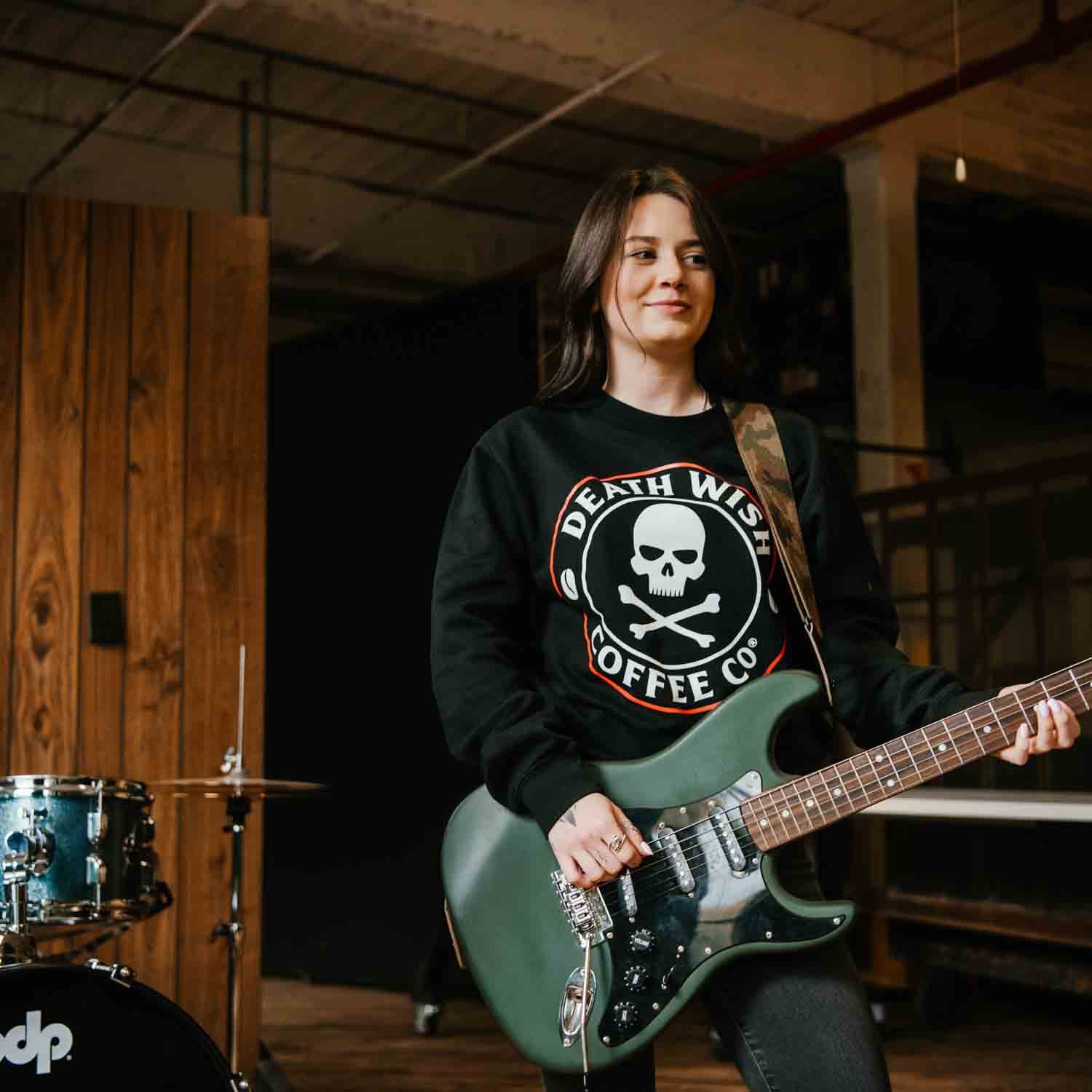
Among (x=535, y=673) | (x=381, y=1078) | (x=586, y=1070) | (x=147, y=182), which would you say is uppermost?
(x=147, y=182)

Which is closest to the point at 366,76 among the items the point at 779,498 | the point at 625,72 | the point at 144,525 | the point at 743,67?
the point at 625,72

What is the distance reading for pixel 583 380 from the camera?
178cm

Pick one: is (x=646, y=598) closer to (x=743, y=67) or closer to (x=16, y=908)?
(x=16, y=908)

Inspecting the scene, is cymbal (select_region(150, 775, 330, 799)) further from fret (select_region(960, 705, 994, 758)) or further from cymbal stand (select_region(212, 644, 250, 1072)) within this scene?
fret (select_region(960, 705, 994, 758))

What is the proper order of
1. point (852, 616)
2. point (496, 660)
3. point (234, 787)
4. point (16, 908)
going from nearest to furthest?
point (496, 660)
point (852, 616)
point (16, 908)
point (234, 787)

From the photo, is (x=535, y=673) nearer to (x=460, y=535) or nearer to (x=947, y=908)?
(x=460, y=535)

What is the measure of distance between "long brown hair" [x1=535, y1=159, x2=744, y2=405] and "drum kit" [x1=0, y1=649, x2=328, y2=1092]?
1.28 metres

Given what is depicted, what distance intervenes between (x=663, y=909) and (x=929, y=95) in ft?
15.7

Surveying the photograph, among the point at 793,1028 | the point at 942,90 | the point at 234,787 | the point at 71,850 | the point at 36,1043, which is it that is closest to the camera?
the point at 793,1028

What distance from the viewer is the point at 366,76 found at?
6.36 metres

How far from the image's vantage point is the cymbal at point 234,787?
303cm

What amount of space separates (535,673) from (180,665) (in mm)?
2265

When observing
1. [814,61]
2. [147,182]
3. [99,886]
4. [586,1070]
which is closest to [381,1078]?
[99,886]

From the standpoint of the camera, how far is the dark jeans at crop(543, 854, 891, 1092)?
4.74 feet
